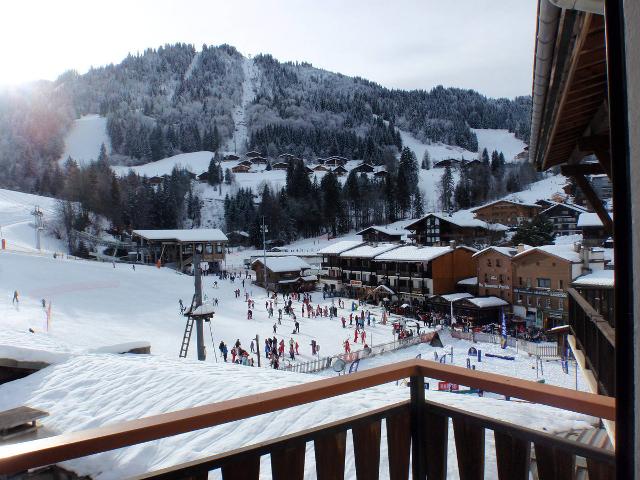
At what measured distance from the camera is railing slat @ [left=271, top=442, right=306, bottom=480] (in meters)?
1.46

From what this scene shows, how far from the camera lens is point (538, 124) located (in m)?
3.55

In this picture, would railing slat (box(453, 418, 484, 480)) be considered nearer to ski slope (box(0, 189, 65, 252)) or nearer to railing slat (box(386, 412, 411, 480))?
railing slat (box(386, 412, 411, 480))

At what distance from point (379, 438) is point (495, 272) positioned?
31486mm

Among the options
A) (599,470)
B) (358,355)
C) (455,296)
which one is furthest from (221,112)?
(599,470)

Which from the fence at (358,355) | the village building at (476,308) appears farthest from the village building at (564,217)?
the fence at (358,355)

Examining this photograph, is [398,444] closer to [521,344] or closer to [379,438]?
[379,438]

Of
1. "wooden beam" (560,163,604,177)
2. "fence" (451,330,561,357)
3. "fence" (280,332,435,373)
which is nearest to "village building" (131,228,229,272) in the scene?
"fence" (280,332,435,373)

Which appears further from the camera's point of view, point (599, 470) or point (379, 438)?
point (379, 438)

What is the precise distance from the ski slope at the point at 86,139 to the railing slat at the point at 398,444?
118511 millimetres

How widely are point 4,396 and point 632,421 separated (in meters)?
8.70

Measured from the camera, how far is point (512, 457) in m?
1.52

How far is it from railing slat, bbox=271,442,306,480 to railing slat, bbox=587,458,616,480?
0.83 meters

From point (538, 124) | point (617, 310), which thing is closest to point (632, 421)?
point (617, 310)

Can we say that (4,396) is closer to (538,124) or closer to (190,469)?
(190,469)
